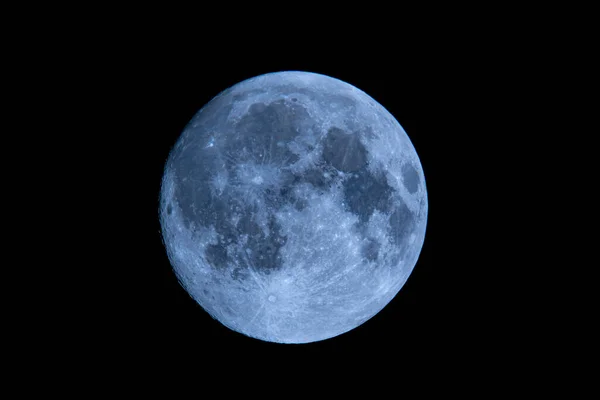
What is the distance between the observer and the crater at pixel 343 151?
3.22m

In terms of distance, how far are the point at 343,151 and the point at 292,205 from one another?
Result: 1.84ft

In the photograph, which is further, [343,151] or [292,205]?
[343,151]

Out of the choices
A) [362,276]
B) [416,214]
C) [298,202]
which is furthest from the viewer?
[416,214]

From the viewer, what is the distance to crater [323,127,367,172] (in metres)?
3.22

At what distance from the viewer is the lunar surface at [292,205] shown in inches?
125

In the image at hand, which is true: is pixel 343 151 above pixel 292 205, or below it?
above

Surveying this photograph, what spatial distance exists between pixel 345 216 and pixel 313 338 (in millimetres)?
1293

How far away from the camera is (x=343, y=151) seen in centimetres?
326

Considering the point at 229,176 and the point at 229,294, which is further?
the point at 229,294

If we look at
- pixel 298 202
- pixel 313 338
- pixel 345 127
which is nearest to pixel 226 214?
pixel 298 202

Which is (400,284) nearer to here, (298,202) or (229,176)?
(298,202)

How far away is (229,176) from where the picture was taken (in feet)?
10.6

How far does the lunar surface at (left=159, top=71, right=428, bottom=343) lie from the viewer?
10.4 ft

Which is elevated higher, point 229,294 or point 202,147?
point 202,147
